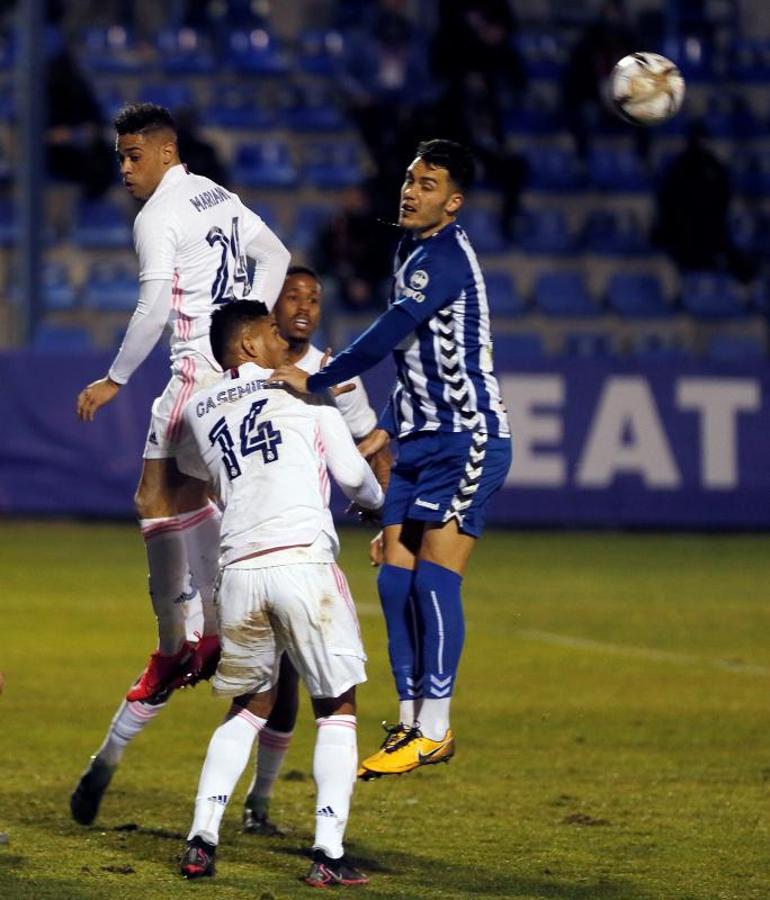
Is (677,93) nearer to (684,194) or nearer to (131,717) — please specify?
(131,717)

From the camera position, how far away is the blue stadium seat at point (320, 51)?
20.9 meters

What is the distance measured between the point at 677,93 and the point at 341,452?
2.60 m

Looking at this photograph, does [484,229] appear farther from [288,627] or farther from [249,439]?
[288,627]

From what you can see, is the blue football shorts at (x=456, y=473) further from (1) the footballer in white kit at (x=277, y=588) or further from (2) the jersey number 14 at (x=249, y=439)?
(2) the jersey number 14 at (x=249, y=439)

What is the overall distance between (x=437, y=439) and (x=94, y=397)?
1.19m

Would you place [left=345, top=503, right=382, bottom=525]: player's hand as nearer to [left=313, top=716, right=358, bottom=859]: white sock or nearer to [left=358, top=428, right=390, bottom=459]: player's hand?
[left=358, top=428, right=390, bottom=459]: player's hand

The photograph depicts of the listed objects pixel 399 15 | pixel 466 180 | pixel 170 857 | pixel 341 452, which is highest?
pixel 399 15

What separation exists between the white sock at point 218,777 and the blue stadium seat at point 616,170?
1529 cm

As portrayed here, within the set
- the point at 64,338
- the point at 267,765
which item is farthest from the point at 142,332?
the point at 64,338

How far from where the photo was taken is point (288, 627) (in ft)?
18.2

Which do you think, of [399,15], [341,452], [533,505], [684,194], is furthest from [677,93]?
[399,15]

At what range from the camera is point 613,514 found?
661 inches

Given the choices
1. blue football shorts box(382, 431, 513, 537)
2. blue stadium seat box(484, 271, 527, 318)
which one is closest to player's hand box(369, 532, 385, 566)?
blue football shorts box(382, 431, 513, 537)

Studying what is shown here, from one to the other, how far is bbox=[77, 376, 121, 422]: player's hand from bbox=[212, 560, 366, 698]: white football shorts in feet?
3.24
